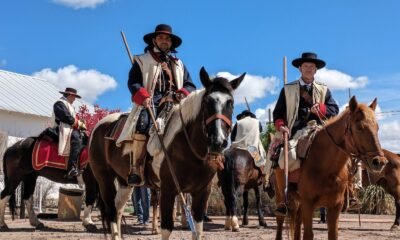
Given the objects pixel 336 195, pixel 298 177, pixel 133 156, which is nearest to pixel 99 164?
pixel 133 156

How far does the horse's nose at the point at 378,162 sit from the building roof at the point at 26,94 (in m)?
26.5

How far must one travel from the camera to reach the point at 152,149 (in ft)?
22.2

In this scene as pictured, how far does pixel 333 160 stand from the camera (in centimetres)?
643

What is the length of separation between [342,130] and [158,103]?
2573 mm

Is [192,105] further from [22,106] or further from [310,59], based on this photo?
[22,106]

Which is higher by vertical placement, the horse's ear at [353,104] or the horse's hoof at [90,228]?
the horse's ear at [353,104]

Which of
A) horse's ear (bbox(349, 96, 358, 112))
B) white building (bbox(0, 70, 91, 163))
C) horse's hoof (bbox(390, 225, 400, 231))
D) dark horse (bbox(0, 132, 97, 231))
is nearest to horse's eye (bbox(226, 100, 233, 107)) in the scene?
horse's ear (bbox(349, 96, 358, 112))

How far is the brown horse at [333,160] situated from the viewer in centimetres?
587

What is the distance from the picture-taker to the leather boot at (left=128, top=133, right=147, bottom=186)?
7.01 meters

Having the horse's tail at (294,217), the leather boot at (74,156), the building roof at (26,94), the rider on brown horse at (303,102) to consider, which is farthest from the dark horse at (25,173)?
the building roof at (26,94)

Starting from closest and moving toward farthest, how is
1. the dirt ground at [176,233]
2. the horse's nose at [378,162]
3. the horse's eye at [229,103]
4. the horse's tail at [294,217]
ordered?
the horse's nose at [378,162] → the horse's eye at [229,103] → the horse's tail at [294,217] → the dirt ground at [176,233]

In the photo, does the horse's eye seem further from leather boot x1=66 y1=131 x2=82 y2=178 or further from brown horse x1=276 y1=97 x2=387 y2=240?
leather boot x1=66 y1=131 x2=82 y2=178

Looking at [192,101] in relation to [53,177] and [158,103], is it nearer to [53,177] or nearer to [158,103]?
[158,103]

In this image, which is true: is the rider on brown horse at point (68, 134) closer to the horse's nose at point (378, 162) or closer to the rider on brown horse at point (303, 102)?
the rider on brown horse at point (303, 102)
